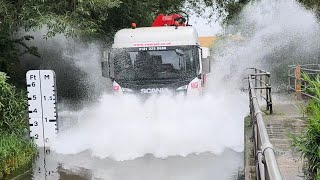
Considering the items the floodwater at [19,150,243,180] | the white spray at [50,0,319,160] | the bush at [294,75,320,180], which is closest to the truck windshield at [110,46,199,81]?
the white spray at [50,0,319,160]

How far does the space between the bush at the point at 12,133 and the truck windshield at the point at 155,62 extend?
367 cm

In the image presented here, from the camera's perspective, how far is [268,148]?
12.8 ft

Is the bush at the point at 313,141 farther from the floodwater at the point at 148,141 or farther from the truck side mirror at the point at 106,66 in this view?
the truck side mirror at the point at 106,66

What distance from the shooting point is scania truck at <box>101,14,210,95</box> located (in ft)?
42.7

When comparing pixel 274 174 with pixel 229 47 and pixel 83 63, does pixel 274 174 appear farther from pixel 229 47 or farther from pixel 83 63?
pixel 229 47

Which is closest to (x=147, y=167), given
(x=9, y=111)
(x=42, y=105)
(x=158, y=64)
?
(x=42, y=105)

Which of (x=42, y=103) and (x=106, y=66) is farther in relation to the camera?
(x=106, y=66)

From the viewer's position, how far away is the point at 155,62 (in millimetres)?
13266

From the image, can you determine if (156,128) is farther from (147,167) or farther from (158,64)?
(147,167)

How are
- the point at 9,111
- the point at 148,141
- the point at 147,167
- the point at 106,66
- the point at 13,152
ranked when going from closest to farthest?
the point at 13,152 < the point at 9,111 < the point at 147,167 < the point at 148,141 < the point at 106,66

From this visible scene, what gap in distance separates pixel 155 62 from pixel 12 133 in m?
4.69

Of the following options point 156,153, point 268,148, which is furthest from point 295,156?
point 268,148

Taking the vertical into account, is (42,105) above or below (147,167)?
above

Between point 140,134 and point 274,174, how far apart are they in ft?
27.6
